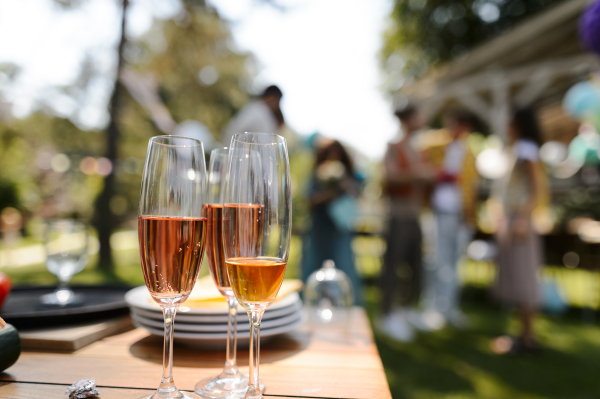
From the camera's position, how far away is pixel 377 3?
65.7 ft

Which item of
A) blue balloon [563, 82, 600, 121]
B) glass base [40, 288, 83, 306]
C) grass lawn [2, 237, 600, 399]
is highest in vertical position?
blue balloon [563, 82, 600, 121]

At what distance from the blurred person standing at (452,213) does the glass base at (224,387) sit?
404 centimetres

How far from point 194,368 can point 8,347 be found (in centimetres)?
33

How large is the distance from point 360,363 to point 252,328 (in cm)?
33

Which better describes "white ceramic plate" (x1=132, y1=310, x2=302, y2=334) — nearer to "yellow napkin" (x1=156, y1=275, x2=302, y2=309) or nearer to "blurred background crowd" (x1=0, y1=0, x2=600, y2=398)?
"yellow napkin" (x1=156, y1=275, x2=302, y2=309)

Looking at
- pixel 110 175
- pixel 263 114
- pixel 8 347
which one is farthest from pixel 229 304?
pixel 110 175

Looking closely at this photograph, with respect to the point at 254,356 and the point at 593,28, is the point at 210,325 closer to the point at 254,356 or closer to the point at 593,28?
the point at 254,356

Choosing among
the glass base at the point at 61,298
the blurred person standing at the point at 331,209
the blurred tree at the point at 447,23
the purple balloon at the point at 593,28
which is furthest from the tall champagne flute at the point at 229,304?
the blurred tree at the point at 447,23

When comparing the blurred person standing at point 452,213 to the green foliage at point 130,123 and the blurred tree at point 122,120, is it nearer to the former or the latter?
the blurred tree at point 122,120

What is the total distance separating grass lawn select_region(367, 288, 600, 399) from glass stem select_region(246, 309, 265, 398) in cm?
248

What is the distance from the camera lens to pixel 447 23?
17.6m

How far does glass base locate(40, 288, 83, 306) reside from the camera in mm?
1155

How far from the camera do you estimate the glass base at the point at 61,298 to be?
A: 116cm

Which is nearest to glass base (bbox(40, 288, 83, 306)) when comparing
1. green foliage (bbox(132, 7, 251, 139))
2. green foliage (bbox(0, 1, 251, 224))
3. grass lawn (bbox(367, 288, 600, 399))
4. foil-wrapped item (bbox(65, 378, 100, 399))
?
foil-wrapped item (bbox(65, 378, 100, 399))
